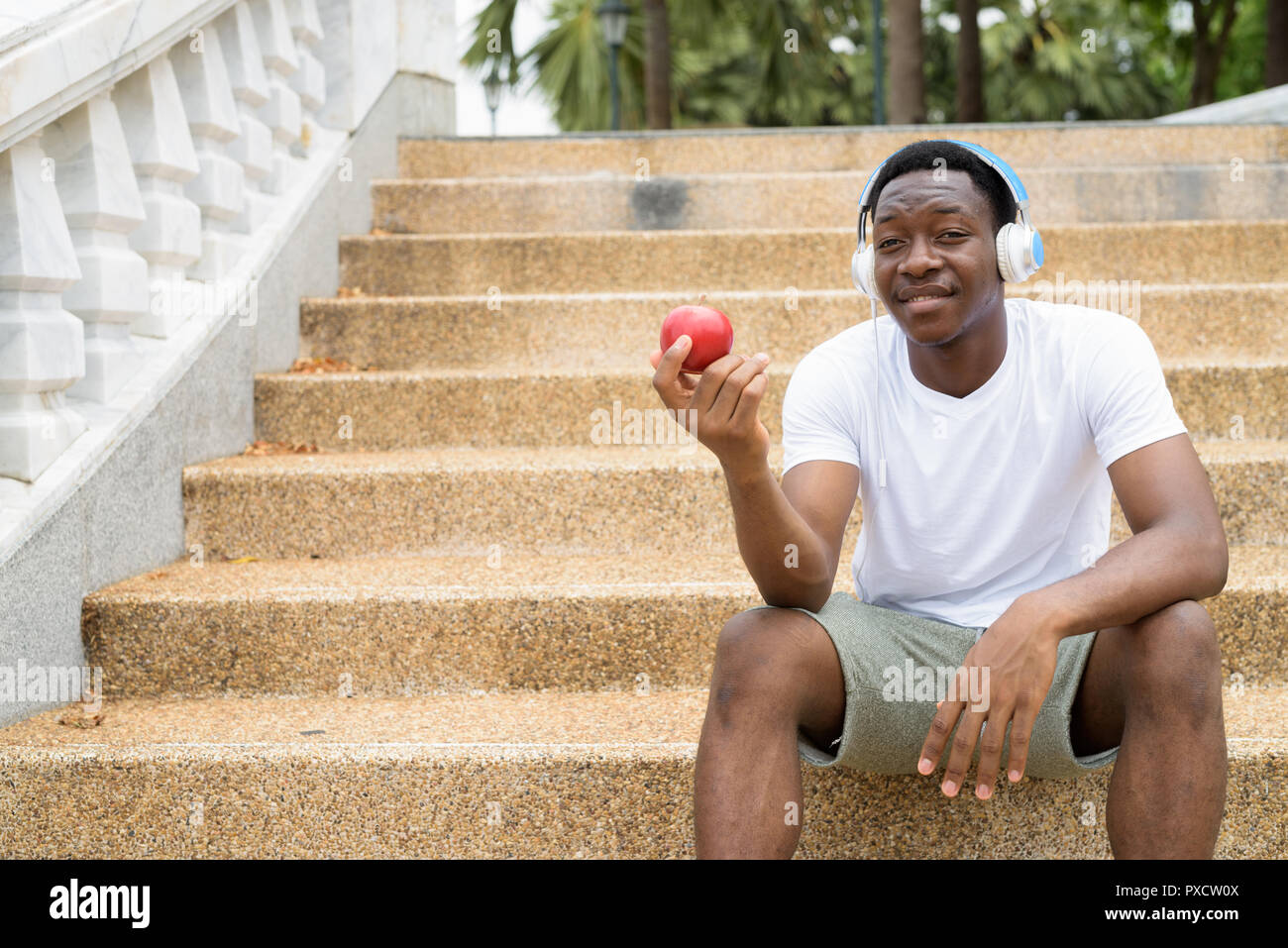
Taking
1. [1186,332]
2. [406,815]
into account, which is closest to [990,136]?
[1186,332]

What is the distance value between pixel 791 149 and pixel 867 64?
17673mm

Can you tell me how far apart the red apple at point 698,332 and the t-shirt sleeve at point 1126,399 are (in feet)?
2.12

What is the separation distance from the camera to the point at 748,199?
14.8 feet

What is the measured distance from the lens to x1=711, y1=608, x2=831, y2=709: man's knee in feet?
5.83

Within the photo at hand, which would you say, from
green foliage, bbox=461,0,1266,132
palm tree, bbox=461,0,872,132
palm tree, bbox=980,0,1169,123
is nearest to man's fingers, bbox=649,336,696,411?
palm tree, bbox=461,0,872,132

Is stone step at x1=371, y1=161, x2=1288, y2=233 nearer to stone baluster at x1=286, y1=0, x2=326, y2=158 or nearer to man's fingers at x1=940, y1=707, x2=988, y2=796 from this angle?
stone baluster at x1=286, y1=0, x2=326, y2=158

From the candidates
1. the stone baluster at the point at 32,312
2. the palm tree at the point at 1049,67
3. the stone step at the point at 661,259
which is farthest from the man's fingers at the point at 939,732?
the palm tree at the point at 1049,67

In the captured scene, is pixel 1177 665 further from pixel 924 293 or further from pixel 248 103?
pixel 248 103

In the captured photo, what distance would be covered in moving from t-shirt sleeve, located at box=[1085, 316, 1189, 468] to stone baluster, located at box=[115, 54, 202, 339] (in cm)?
216

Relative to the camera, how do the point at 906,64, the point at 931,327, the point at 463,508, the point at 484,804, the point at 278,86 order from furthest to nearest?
the point at 906,64, the point at 278,86, the point at 463,508, the point at 484,804, the point at 931,327

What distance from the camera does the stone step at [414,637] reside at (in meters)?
2.51

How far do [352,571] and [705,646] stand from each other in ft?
2.74

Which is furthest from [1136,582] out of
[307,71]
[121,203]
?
[307,71]
